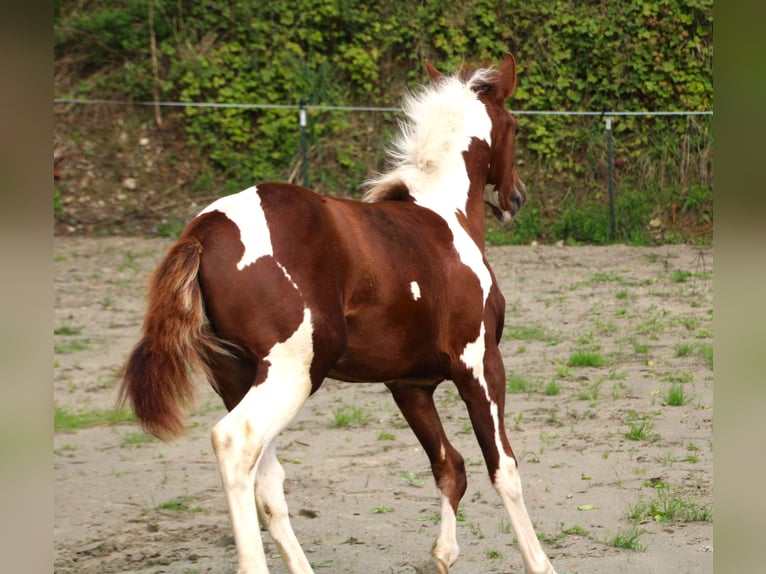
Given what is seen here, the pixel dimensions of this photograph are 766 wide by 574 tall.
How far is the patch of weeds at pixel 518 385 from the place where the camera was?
23.5ft

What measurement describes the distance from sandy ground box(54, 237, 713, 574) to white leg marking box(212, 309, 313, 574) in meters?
1.06

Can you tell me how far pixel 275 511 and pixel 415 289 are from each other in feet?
3.38

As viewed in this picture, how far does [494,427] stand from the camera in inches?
158

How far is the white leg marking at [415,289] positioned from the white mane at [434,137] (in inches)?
26.8

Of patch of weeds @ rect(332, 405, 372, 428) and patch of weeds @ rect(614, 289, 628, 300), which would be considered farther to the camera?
patch of weeds @ rect(614, 289, 628, 300)

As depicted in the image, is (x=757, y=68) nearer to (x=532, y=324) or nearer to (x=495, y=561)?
(x=495, y=561)

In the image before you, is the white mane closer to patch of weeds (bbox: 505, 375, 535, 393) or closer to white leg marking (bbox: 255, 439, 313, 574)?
white leg marking (bbox: 255, 439, 313, 574)

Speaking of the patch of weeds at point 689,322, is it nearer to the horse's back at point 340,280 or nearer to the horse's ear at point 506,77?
the horse's ear at point 506,77

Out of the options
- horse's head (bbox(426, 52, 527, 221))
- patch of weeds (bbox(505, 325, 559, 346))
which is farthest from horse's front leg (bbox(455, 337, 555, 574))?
patch of weeds (bbox(505, 325, 559, 346))

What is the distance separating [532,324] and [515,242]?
331 centimetres

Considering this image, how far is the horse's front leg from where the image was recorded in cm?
395

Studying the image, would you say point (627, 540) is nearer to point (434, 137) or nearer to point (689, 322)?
point (434, 137)

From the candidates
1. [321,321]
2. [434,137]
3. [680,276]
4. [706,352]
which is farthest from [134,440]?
[680,276]

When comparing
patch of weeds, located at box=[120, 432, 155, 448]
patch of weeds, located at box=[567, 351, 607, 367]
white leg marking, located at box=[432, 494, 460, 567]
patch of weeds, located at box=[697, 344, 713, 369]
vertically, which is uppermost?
white leg marking, located at box=[432, 494, 460, 567]
